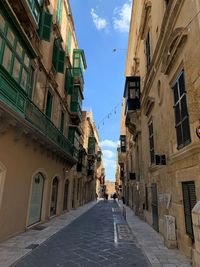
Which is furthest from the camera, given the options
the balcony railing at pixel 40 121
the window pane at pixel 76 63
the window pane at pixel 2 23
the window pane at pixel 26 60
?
the window pane at pixel 76 63

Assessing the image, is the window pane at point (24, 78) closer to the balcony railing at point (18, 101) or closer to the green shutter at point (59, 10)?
the balcony railing at point (18, 101)

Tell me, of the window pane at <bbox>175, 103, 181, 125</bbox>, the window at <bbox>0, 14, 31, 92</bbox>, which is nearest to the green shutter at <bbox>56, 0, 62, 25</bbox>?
the window at <bbox>0, 14, 31, 92</bbox>

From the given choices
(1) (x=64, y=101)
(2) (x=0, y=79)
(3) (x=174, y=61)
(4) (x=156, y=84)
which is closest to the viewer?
(2) (x=0, y=79)

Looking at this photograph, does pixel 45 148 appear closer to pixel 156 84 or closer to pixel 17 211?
pixel 17 211

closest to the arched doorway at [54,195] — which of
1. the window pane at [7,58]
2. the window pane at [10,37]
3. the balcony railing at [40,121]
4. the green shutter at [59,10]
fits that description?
the balcony railing at [40,121]

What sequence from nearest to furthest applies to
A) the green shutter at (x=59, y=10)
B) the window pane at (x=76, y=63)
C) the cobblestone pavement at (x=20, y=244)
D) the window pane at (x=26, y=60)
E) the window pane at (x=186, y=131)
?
the cobblestone pavement at (x=20, y=244) < the window pane at (x=186, y=131) < the window pane at (x=26, y=60) < the green shutter at (x=59, y=10) < the window pane at (x=76, y=63)

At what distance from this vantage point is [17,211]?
8.01 metres

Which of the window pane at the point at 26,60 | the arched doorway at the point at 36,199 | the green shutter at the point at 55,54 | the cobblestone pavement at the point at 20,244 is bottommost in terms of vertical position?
the cobblestone pavement at the point at 20,244

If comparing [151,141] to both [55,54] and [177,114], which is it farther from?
[55,54]

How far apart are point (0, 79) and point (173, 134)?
18.2ft

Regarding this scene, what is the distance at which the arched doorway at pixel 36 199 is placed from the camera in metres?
9.73

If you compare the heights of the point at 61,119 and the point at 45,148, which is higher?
the point at 61,119

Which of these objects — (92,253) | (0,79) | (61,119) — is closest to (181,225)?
(92,253)

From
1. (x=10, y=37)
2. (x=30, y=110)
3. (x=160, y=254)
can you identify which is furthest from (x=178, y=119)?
(x=10, y=37)
